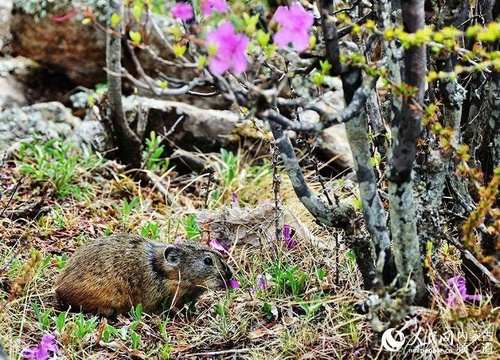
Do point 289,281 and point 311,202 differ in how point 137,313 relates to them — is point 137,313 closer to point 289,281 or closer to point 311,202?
point 289,281

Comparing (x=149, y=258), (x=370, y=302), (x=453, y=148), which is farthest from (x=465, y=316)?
(x=149, y=258)

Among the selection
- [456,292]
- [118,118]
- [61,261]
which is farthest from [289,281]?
[118,118]

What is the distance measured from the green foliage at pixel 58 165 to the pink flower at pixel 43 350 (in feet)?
7.71

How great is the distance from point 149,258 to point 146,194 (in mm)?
1898

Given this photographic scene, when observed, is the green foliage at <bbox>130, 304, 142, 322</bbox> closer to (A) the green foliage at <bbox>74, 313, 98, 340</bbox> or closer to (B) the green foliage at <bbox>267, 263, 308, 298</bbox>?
(A) the green foliage at <bbox>74, 313, 98, 340</bbox>

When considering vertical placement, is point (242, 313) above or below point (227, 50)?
below

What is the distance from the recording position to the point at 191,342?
3.96 m

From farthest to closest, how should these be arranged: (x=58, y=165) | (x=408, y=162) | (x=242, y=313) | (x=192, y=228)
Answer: (x=58, y=165), (x=192, y=228), (x=242, y=313), (x=408, y=162)

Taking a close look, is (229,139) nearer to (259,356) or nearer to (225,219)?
(225,219)

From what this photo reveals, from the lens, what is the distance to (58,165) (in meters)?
6.19

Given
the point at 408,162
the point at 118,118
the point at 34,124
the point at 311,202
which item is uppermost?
the point at 408,162

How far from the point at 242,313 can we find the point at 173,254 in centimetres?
64

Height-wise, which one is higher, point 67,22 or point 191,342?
point 67,22

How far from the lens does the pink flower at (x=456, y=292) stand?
132 inches
